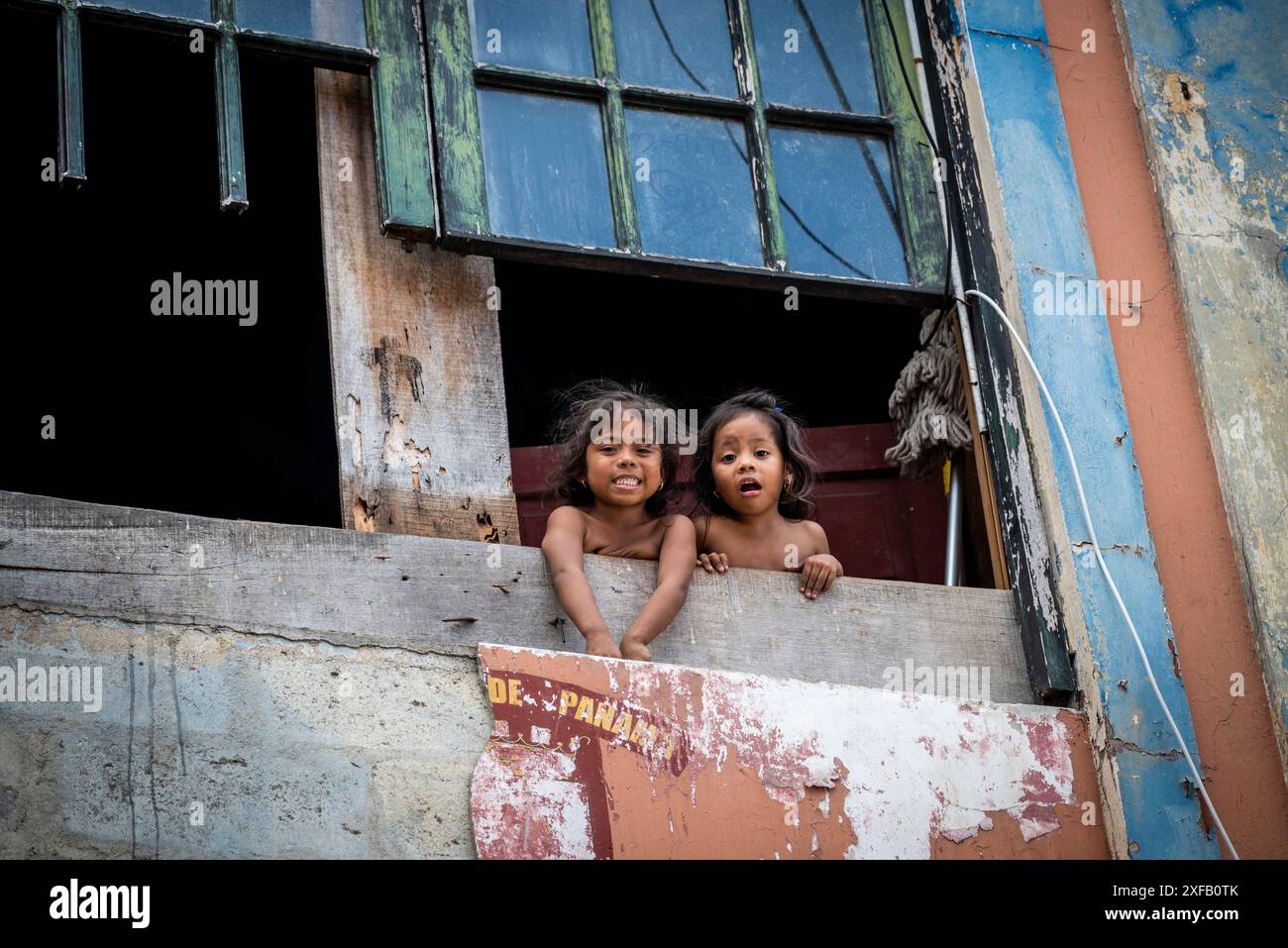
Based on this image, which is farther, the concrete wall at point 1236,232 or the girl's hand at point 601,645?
the concrete wall at point 1236,232

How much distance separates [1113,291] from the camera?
418cm

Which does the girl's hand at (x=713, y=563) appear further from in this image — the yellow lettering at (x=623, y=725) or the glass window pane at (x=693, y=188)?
the glass window pane at (x=693, y=188)

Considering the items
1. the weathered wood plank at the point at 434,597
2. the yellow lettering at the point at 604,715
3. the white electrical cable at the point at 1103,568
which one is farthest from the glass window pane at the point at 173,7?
the white electrical cable at the point at 1103,568

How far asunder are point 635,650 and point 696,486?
0.96 metres

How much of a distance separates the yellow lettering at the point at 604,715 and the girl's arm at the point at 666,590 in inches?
8.1

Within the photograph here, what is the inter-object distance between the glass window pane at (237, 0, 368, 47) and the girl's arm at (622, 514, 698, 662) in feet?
4.75

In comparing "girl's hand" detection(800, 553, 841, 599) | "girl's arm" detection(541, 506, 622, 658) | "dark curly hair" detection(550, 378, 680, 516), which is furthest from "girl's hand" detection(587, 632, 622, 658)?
"dark curly hair" detection(550, 378, 680, 516)

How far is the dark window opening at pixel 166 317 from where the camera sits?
539 cm

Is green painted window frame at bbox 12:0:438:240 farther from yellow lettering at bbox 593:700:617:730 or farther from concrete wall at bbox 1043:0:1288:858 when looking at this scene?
concrete wall at bbox 1043:0:1288:858

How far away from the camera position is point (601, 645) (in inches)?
133

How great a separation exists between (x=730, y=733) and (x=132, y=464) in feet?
12.4

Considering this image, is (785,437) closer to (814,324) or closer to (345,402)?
(345,402)

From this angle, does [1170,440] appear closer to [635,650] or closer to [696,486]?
[696,486]
